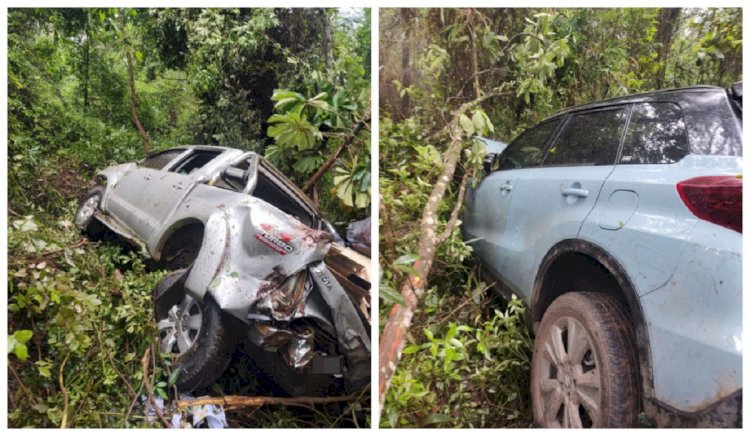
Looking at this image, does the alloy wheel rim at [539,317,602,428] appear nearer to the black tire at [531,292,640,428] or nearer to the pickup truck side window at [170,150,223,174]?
the black tire at [531,292,640,428]

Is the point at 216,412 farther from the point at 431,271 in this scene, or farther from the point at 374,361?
the point at 431,271

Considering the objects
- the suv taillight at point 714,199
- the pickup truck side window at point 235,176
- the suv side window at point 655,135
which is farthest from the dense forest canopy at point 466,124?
the pickup truck side window at point 235,176

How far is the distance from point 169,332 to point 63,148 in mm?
874

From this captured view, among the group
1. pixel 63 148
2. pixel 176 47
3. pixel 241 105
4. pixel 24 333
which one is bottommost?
pixel 24 333

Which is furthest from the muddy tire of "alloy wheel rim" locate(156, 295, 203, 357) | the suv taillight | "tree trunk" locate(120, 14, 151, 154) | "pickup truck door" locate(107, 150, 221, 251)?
the suv taillight

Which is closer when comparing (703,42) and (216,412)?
(703,42)

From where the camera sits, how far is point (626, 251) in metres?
1.71

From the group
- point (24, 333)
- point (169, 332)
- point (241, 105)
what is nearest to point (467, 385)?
point (169, 332)

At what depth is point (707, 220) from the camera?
1.61m

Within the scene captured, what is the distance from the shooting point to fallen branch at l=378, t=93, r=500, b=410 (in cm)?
206

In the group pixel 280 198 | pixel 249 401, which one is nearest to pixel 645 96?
pixel 280 198

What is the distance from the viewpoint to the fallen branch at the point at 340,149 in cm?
218

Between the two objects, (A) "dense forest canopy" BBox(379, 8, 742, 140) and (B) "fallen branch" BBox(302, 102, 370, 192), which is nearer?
(A) "dense forest canopy" BBox(379, 8, 742, 140)

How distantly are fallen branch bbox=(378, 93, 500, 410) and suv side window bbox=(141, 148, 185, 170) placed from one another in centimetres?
106
